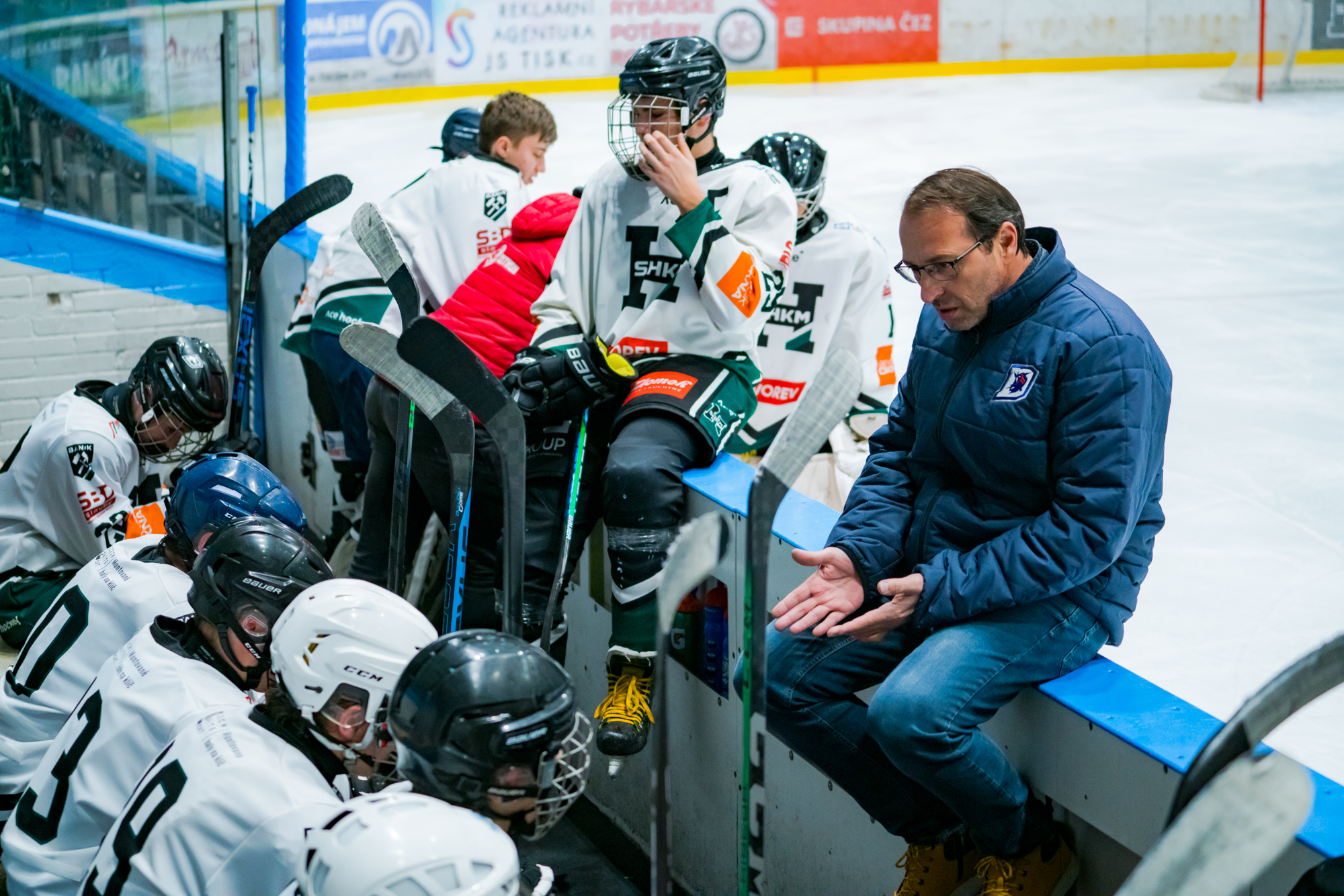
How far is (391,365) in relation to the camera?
2.39m

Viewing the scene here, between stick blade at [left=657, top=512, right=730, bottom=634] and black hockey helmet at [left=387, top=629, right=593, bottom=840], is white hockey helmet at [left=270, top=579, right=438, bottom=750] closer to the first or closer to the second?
black hockey helmet at [left=387, top=629, right=593, bottom=840]

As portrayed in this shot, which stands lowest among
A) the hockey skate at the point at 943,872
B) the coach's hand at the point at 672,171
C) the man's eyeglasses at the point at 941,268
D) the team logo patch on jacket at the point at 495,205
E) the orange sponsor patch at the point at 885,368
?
the hockey skate at the point at 943,872

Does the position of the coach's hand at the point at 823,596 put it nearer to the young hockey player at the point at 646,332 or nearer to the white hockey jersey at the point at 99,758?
the young hockey player at the point at 646,332

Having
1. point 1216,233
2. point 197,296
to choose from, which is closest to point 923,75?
point 1216,233

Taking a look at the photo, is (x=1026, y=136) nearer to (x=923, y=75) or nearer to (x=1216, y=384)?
(x=923, y=75)

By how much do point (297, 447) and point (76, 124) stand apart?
4.83 ft

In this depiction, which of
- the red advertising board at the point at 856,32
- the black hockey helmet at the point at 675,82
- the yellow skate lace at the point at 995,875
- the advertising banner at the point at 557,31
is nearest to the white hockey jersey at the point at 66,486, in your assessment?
the black hockey helmet at the point at 675,82

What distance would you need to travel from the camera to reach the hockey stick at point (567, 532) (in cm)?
245

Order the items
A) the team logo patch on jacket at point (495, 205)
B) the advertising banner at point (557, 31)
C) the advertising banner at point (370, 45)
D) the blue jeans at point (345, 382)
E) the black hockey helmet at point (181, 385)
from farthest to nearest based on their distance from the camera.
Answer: the advertising banner at point (557, 31) < the advertising banner at point (370, 45) < the blue jeans at point (345, 382) < the team logo patch on jacket at point (495, 205) < the black hockey helmet at point (181, 385)

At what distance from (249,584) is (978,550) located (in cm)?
94

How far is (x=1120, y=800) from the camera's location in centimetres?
154

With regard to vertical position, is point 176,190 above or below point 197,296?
above

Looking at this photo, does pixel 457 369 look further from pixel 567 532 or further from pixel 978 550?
pixel 978 550

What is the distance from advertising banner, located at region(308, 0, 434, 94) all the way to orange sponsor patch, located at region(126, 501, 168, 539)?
7.26 m
